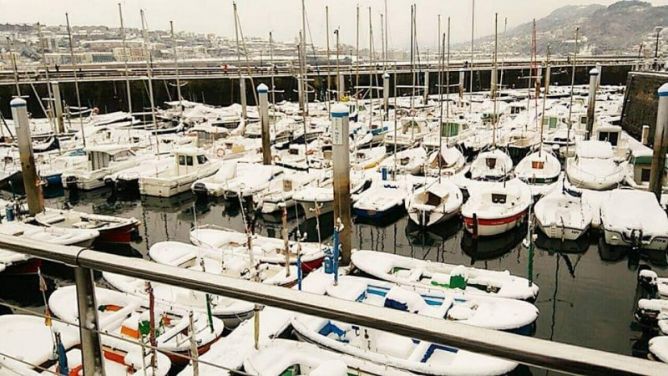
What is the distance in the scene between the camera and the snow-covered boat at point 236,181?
18297 millimetres

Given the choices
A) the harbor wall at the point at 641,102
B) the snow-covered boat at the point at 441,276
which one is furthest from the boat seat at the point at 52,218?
the harbor wall at the point at 641,102

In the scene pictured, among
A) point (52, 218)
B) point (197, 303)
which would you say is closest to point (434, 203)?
point (197, 303)

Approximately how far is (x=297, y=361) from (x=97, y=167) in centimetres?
1653

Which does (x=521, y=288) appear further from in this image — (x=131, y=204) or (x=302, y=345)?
(x=131, y=204)

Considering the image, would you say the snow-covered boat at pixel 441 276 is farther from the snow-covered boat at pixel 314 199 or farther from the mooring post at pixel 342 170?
the snow-covered boat at pixel 314 199

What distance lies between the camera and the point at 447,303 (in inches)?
362

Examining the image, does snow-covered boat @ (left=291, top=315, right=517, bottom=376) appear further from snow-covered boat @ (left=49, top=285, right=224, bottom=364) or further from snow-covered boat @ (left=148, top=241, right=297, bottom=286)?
snow-covered boat @ (left=148, top=241, right=297, bottom=286)

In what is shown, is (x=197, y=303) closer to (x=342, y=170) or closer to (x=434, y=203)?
(x=342, y=170)

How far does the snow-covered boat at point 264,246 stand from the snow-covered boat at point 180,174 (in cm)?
621

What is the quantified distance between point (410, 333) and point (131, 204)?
19681mm

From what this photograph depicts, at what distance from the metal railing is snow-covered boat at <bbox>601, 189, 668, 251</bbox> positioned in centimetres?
1385

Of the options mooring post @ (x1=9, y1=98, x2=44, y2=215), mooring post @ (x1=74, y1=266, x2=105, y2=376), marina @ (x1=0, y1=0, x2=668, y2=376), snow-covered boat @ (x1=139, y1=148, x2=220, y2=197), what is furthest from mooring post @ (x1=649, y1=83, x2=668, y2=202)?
mooring post @ (x1=9, y1=98, x2=44, y2=215)

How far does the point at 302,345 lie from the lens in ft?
25.7

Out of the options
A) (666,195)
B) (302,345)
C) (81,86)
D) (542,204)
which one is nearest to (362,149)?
(542,204)
